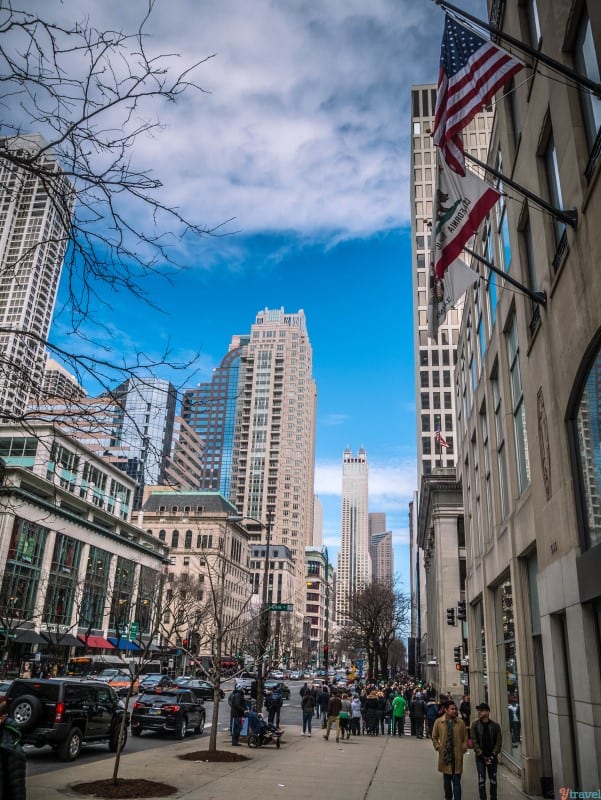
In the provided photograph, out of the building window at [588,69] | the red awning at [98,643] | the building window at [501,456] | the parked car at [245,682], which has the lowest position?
the parked car at [245,682]

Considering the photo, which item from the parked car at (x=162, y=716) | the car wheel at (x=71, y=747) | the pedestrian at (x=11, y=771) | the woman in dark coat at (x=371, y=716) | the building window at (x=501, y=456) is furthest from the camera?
the woman in dark coat at (x=371, y=716)

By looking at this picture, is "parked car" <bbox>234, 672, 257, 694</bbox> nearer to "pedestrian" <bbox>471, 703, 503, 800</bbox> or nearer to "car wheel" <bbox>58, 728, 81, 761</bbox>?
"car wheel" <bbox>58, 728, 81, 761</bbox>

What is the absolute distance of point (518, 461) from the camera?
17562 mm

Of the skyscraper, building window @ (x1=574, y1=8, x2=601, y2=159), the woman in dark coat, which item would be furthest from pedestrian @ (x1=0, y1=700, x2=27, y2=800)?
the skyscraper

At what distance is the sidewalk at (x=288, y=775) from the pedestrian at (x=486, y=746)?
1.13 meters

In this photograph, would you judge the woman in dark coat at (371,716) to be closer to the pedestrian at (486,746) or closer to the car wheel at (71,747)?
the car wheel at (71,747)

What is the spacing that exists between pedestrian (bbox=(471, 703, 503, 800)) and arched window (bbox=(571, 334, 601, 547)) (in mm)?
4471

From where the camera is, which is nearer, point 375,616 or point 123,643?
point 375,616

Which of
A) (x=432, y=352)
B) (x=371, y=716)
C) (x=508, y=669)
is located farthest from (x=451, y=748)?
(x=432, y=352)

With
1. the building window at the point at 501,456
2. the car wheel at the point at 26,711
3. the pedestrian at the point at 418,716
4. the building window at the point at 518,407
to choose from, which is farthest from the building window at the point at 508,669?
the car wheel at the point at 26,711

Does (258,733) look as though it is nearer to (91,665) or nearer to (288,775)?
(288,775)

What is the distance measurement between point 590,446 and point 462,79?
6281 millimetres

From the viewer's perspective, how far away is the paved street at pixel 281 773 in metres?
12.0

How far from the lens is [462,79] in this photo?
10.2 meters
